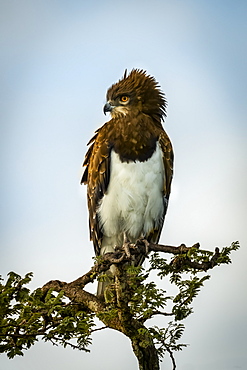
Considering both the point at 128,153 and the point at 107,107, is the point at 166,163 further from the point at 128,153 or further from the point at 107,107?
the point at 107,107

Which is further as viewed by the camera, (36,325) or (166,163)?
(166,163)

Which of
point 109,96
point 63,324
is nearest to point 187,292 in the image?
point 63,324

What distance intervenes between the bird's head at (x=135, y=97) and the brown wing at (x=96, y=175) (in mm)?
240

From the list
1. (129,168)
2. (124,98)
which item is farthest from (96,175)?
(124,98)

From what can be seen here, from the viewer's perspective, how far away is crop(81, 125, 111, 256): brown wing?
5066 millimetres

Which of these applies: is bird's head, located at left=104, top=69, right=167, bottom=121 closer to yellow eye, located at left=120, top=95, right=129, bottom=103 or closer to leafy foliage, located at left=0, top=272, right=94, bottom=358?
yellow eye, located at left=120, top=95, right=129, bottom=103

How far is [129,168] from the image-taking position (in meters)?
4.98

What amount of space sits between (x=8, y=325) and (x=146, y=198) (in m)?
1.77

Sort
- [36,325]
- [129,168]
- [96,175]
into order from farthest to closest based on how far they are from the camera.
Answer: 1. [96,175]
2. [129,168]
3. [36,325]

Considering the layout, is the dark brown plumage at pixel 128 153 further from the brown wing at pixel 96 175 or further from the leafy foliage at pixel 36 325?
the leafy foliage at pixel 36 325

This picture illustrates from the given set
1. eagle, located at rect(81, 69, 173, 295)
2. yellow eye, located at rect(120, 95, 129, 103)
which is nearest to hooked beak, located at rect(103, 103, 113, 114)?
eagle, located at rect(81, 69, 173, 295)

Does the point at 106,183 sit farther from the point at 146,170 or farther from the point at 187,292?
the point at 187,292

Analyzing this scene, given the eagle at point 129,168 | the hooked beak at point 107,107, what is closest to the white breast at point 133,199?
the eagle at point 129,168

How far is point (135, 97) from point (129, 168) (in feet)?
2.13
